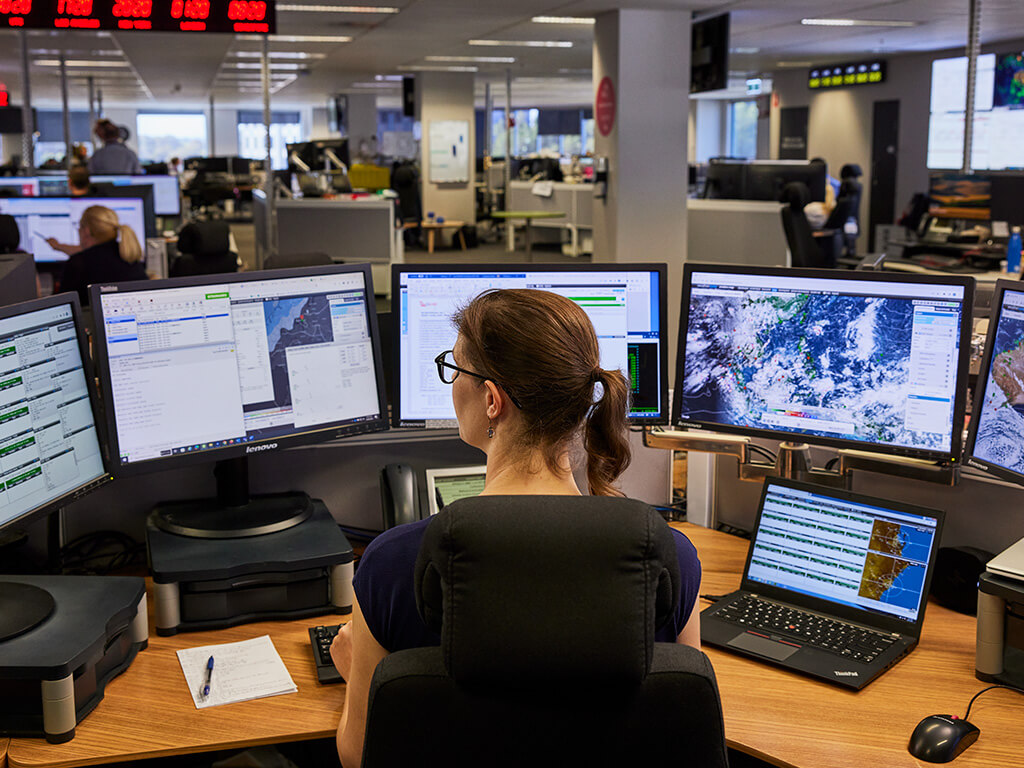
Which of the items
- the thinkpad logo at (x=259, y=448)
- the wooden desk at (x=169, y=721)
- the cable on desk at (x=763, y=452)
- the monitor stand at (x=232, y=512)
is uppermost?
the thinkpad logo at (x=259, y=448)

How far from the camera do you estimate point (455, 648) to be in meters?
0.92

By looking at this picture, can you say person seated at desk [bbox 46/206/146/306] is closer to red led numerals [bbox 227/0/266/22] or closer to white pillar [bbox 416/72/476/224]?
red led numerals [bbox 227/0/266/22]

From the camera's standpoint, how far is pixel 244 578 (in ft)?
6.07

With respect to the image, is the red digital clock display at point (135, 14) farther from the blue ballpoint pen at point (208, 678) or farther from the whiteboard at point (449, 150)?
the whiteboard at point (449, 150)

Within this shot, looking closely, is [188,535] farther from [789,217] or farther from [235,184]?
[235,184]

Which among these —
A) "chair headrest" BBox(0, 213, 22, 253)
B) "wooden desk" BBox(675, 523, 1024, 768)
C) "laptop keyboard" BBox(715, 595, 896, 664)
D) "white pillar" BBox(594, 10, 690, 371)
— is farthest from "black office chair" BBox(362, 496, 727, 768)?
"white pillar" BBox(594, 10, 690, 371)

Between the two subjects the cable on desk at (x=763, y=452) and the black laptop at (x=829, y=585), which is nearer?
the black laptop at (x=829, y=585)

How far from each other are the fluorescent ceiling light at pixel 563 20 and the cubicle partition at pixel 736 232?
1.83 m

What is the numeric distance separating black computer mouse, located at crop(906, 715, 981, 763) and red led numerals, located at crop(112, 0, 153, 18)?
5.28m

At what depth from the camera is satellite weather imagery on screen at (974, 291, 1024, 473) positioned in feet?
5.71

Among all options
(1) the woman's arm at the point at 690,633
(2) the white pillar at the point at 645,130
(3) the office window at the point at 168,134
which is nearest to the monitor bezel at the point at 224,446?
(1) the woman's arm at the point at 690,633

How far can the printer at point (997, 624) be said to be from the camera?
63.4 inches

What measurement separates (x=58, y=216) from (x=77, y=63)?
29.3 feet

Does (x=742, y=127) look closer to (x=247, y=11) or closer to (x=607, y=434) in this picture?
(x=247, y=11)
